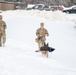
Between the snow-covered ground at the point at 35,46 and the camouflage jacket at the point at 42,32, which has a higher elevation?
the camouflage jacket at the point at 42,32

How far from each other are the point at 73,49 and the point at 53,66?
24.1ft

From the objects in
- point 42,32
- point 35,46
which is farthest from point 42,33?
point 35,46

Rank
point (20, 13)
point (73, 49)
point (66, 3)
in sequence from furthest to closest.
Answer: point (66, 3)
point (20, 13)
point (73, 49)

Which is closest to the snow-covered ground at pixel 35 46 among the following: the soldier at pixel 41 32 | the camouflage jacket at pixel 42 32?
the soldier at pixel 41 32

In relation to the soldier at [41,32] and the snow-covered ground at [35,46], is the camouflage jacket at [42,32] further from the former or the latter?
the snow-covered ground at [35,46]

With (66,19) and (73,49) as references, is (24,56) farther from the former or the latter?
(66,19)

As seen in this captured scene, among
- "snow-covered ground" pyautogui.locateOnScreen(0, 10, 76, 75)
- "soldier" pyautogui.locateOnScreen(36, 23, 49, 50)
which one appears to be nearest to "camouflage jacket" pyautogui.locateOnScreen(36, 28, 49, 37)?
"soldier" pyautogui.locateOnScreen(36, 23, 49, 50)

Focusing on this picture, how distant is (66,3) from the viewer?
62.9 m

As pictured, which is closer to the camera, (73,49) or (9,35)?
(73,49)

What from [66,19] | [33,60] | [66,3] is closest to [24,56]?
[33,60]

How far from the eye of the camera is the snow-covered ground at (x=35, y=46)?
11.8m

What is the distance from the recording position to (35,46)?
19.7m

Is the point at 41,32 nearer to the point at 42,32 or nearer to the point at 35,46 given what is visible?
the point at 42,32

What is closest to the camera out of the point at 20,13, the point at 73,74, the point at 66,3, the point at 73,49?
the point at 73,74
